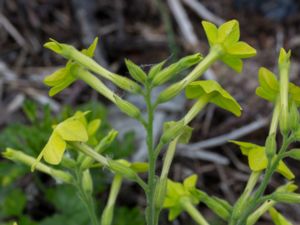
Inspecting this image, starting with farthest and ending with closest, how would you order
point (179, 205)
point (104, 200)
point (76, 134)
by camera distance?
point (104, 200) → point (179, 205) → point (76, 134)

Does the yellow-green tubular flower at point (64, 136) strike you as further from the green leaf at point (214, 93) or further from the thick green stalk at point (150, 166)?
the green leaf at point (214, 93)

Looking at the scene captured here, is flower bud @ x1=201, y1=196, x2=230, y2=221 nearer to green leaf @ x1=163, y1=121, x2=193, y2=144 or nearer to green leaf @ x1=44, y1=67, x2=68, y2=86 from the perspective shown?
green leaf @ x1=163, y1=121, x2=193, y2=144

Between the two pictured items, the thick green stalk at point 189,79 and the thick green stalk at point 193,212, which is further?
the thick green stalk at point 193,212

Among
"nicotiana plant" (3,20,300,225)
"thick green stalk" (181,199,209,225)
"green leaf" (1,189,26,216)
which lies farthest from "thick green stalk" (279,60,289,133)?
"green leaf" (1,189,26,216)

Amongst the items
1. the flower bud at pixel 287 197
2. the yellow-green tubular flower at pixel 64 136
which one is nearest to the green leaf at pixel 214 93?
the flower bud at pixel 287 197

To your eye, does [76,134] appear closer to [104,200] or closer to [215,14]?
[104,200]

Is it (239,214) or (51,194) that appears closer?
(239,214)

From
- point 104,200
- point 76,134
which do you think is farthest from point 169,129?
point 104,200
